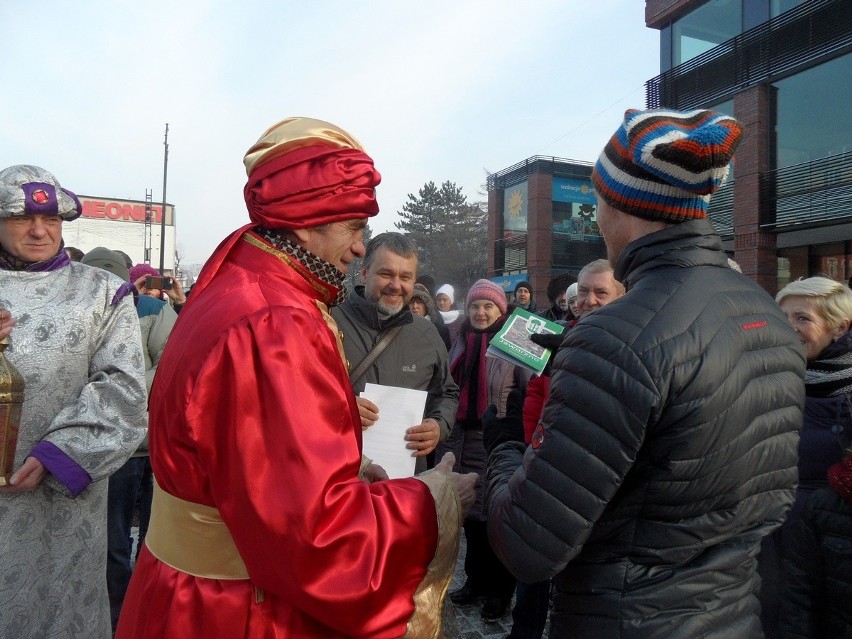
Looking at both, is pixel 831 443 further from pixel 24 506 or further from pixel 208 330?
pixel 24 506

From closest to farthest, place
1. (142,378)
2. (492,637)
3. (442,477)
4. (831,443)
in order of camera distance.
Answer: (442,477)
(831,443)
(142,378)
(492,637)

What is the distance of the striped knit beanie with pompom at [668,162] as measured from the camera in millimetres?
1408

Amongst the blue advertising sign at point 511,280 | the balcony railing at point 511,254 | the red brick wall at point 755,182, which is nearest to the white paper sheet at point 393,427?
the red brick wall at point 755,182

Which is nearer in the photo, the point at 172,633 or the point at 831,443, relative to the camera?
the point at 172,633

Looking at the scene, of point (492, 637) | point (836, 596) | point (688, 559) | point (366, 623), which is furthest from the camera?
point (492, 637)

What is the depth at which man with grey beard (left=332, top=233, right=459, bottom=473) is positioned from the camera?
3100mm

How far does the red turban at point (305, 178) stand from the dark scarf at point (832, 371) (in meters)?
2.14

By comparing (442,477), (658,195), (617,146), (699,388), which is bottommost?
(442,477)

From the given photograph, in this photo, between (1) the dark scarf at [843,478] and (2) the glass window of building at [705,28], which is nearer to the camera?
(1) the dark scarf at [843,478]

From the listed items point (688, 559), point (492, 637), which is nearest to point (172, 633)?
point (688, 559)

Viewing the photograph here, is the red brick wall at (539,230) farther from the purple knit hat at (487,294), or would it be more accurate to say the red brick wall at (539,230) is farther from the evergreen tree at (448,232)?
the purple knit hat at (487,294)

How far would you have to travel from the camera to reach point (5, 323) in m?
2.38

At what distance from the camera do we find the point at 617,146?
5.05 feet

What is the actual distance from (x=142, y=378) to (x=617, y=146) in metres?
2.20
